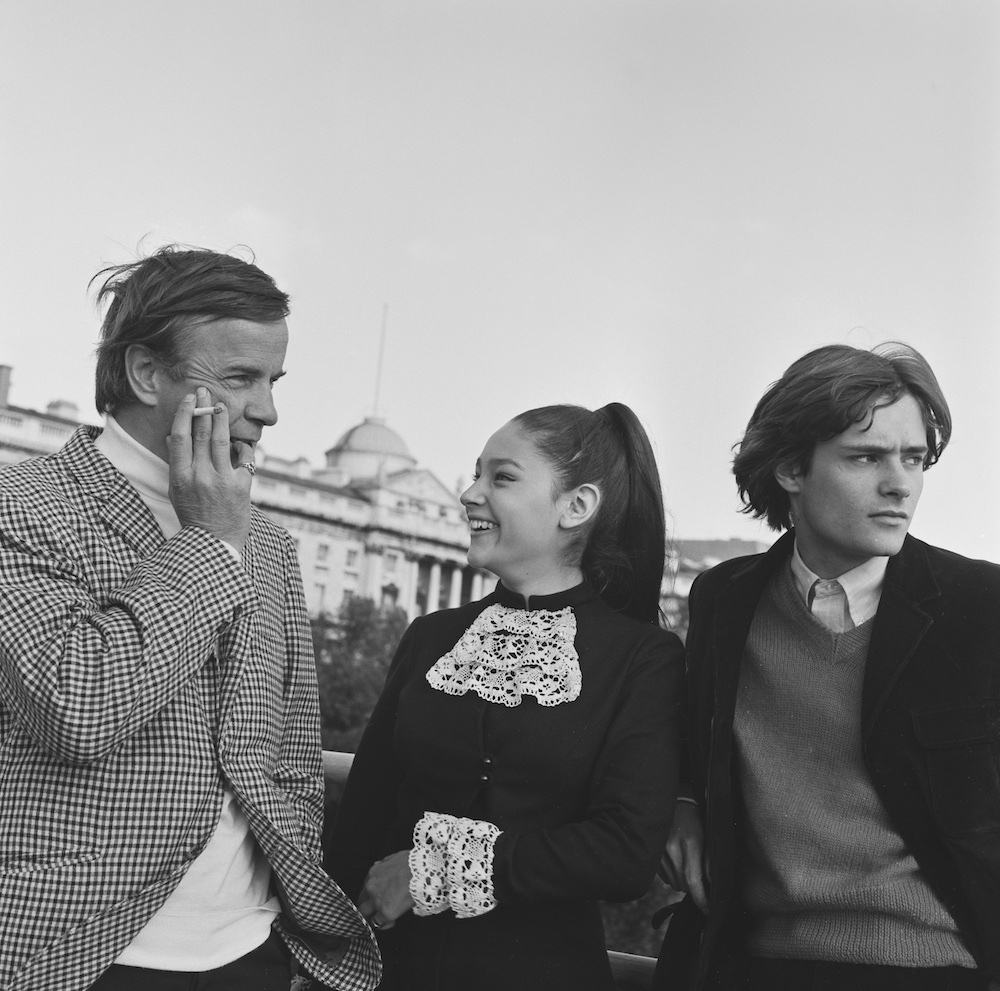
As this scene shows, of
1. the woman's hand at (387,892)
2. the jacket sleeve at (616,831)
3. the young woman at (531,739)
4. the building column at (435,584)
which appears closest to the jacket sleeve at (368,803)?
the young woman at (531,739)

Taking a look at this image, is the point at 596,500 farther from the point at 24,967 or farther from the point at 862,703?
the point at 24,967

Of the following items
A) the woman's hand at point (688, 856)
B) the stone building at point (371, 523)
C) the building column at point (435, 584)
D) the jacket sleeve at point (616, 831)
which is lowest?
the building column at point (435, 584)

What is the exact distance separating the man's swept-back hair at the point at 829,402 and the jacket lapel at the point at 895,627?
0.24 m

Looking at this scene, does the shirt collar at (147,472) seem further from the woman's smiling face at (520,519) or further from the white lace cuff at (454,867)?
the white lace cuff at (454,867)

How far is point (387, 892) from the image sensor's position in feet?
7.52

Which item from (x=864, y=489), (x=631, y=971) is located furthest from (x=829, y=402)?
(x=631, y=971)

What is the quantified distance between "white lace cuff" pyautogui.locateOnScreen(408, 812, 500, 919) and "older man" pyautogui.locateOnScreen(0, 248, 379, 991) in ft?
0.47

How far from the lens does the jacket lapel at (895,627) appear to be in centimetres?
227

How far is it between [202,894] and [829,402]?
1.47 metres

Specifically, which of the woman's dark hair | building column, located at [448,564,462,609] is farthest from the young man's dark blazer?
building column, located at [448,564,462,609]

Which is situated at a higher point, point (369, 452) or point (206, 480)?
point (206, 480)

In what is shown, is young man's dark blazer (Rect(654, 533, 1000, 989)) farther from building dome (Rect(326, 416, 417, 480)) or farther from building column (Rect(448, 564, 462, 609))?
building column (Rect(448, 564, 462, 609))

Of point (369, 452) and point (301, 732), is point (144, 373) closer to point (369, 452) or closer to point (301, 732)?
point (301, 732)

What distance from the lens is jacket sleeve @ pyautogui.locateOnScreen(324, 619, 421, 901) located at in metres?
2.52
